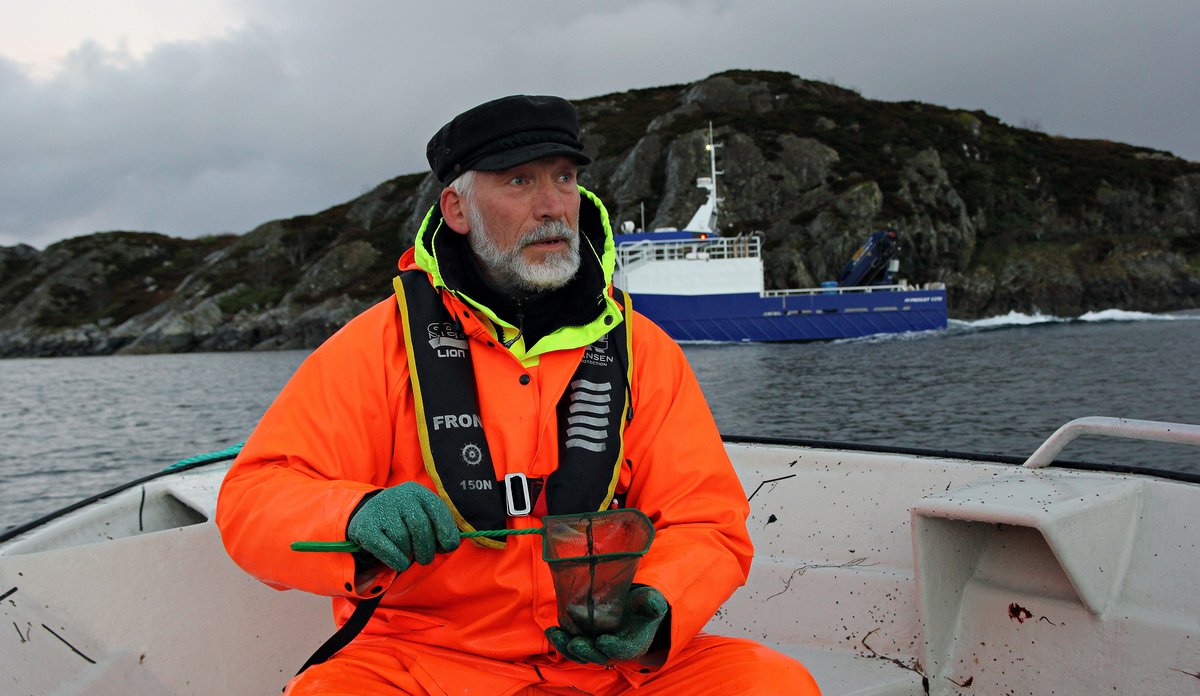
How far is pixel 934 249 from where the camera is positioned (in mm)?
48531

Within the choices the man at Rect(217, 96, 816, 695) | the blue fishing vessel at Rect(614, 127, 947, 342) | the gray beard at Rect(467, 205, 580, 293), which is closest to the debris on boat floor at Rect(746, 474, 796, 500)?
the man at Rect(217, 96, 816, 695)

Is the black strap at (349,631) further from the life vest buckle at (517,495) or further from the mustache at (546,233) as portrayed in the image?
the mustache at (546,233)

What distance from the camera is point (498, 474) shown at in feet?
5.67

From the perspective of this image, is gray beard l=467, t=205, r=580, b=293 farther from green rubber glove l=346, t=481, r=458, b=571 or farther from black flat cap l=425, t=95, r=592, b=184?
green rubber glove l=346, t=481, r=458, b=571

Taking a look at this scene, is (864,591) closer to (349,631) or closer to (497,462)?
(497,462)

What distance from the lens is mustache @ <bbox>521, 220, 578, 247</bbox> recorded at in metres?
1.87

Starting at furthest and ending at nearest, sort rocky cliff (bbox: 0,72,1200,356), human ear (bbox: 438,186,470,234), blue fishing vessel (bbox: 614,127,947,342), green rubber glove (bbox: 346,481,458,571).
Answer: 1. rocky cliff (bbox: 0,72,1200,356)
2. blue fishing vessel (bbox: 614,127,947,342)
3. human ear (bbox: 438,186,470,234)
4. green rubber glove (bbox: 346,481,458,571)

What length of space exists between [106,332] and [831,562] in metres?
71.3

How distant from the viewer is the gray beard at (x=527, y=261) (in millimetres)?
1867

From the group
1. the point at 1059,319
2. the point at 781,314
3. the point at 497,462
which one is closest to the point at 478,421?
the point at 497,462

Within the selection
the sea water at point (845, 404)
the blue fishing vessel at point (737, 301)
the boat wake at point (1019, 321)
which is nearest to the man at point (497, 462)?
the sea water at point (845, 404)

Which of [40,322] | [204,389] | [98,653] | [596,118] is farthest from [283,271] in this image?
[98,653]

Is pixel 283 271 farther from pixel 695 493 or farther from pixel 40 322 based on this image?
pixel 695 493

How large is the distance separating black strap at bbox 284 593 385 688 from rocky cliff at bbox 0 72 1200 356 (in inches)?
1646
